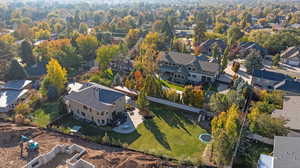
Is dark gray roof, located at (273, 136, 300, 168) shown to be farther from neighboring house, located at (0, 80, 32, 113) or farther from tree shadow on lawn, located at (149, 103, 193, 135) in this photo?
neighboring house, located at (0, 80, 32, 113)

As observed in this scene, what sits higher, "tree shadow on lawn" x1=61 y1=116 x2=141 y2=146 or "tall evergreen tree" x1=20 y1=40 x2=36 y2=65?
"tall evergreen tree" x1=20 y1=40 x2=36 y2=65

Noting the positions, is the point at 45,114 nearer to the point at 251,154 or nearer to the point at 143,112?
the point at 143,112

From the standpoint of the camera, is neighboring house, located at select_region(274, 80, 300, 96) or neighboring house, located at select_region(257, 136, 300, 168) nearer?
neighboring house, located at select_region(257, 136, 300, 168)

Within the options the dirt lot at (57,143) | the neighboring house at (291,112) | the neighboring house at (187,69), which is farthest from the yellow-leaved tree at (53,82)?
the neighboring house at (291,112)

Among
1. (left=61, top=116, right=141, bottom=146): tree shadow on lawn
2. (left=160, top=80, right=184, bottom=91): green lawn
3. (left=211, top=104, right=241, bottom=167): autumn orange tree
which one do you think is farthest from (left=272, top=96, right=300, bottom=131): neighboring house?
(left=61, top=116, right=141, bottom=146): tree shadow on lawn

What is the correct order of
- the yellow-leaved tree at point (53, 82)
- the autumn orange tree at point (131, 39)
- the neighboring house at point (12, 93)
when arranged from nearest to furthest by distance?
the neighboring house at point (12, 93) < the yellow-leaved tree at point (53, 82) < the autumn orange tree at point (131, 39)

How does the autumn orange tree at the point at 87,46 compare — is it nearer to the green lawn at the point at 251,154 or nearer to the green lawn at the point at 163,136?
the green lawn at the point at 163,136

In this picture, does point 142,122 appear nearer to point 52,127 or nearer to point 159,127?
point 159,127
